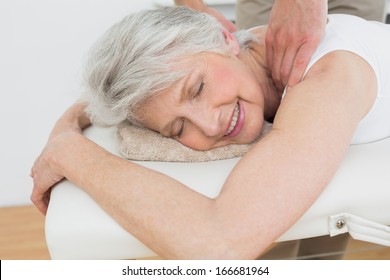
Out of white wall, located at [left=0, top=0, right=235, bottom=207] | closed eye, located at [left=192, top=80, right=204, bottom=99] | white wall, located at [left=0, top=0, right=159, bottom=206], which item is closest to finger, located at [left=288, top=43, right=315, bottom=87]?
closed eye, located at [left=192, top=80, right=204, bottom=99]

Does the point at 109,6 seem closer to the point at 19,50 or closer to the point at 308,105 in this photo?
the point at 19,50

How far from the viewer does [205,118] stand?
4.13ft

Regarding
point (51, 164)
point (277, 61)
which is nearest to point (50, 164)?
point (51, 164)

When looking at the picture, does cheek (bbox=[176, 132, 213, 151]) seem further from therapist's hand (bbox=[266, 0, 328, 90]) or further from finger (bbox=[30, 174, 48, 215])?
finger (bbox=[30, 174, 48, 215])

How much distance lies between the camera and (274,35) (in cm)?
141

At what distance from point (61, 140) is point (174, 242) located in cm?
52

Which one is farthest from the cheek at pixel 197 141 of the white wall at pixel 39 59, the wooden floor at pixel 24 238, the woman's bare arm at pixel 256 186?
the white wall at pixel 39 59

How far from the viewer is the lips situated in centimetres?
130

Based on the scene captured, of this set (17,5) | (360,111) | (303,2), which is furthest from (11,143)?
(360,111)

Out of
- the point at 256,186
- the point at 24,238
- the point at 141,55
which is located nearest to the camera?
the point at 256,186

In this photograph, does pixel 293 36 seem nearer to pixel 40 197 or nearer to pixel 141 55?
pixel 141 55

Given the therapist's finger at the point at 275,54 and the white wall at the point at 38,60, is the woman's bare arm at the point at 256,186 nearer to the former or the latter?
the therapist's finger at the point at 275,54

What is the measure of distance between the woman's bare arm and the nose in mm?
206

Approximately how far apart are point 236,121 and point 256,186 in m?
0.37
